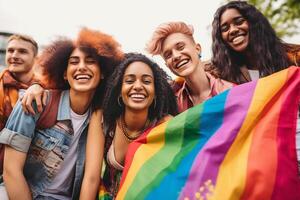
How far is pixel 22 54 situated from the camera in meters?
3.52

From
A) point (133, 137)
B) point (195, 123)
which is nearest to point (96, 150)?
point (133, 137)

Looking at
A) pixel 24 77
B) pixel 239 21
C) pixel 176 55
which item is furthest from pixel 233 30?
pixel 24 77

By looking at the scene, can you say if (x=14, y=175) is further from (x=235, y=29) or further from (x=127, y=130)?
(x=235, y=29)

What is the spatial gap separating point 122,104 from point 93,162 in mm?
558

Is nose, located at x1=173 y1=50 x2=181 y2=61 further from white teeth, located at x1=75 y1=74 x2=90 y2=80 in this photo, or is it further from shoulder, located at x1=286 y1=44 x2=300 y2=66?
shoulder, located at x1=286 y1=44 x2=300 y2=66

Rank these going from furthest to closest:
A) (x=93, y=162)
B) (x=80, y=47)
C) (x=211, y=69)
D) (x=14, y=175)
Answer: (x=211, y=69), (x=80, y=47), (x=93, y=162), (x=14, y=175)

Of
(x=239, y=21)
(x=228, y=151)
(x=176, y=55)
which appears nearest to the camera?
(x=228, y=151)

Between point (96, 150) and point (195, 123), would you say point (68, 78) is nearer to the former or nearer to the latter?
point (96, 150)

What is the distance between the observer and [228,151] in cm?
212

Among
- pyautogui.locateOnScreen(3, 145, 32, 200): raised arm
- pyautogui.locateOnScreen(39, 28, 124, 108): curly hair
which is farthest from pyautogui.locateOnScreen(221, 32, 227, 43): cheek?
→ pyautogui.locateOnScreen(3, 145, 32, 200): raised arm

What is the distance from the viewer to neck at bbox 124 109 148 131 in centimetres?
280

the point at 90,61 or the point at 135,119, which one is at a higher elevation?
the point at 90,61

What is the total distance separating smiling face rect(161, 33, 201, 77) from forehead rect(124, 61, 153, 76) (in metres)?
0.33

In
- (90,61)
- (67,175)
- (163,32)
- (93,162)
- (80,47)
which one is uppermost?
(163,32)
